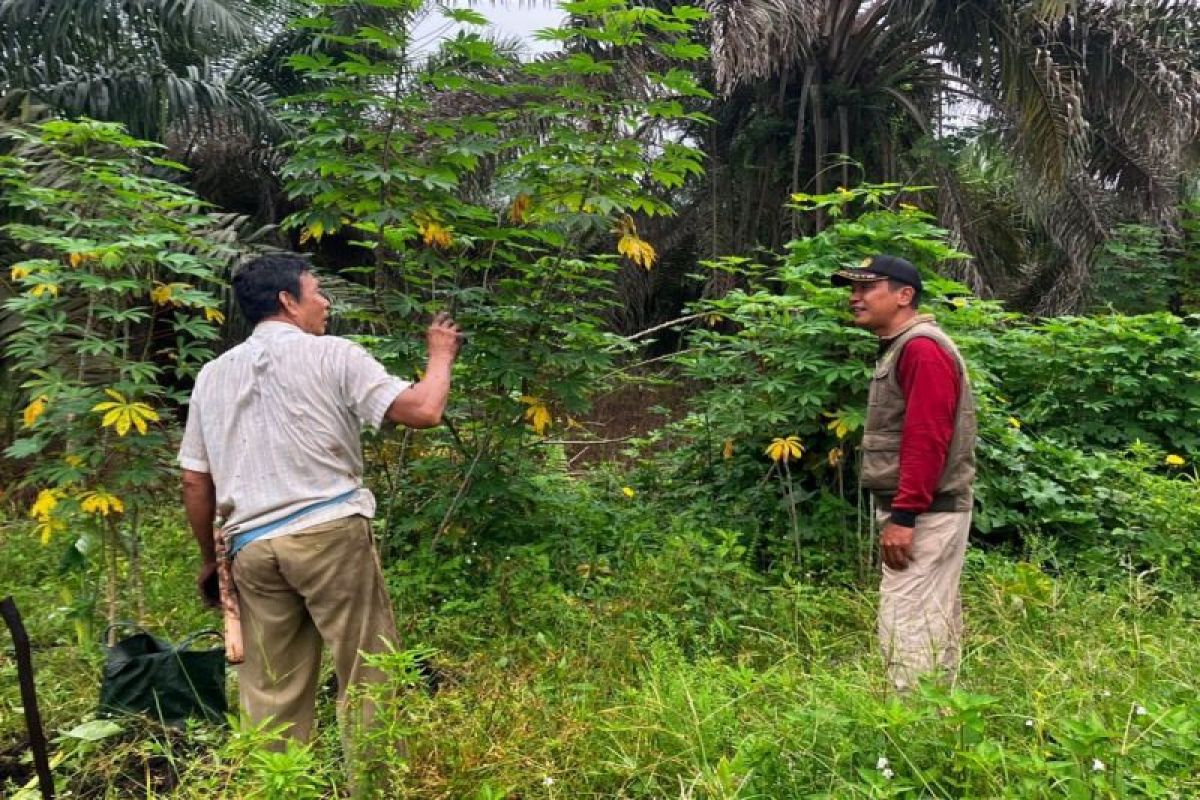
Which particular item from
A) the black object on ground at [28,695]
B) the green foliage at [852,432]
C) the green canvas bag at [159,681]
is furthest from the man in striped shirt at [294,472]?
the green foliage at [852,432]

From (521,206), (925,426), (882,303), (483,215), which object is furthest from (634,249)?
(925,426)

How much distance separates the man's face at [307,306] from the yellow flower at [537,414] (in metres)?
1.71

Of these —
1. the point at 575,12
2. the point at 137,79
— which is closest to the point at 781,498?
the point at 575,12

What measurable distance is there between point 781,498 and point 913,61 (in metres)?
7.50

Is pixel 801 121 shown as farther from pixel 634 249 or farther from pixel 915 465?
pixel 915 465

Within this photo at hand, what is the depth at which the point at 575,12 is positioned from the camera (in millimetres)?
3713

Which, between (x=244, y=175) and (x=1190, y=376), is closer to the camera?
(x=1190, y=376)

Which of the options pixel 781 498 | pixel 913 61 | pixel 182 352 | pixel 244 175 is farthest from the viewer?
pixel 913 61

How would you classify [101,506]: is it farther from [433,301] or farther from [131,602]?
[433,301]

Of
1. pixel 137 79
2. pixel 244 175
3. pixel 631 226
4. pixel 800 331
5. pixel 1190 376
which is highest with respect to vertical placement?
pixel 137 79

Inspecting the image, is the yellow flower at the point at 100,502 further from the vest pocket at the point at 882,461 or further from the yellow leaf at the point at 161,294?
the vest pocket at the point at 882,461

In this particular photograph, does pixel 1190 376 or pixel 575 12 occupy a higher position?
pixel 575 12

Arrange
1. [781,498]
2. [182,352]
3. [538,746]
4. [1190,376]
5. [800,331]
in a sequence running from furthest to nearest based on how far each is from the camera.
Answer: [1190,376]
[781,498]
[800,331]
[182,352]
[538,746]

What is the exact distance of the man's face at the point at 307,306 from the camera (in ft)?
9.21
